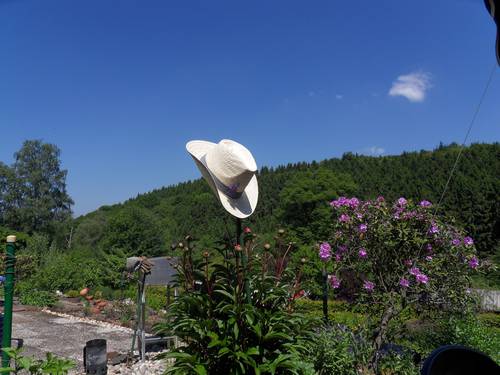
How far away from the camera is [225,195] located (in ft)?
10.1

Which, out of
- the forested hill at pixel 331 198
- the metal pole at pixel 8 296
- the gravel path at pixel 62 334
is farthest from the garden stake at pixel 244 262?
the forested hill at pixel 331 198

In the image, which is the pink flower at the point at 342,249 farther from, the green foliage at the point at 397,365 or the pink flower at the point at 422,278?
the green foliage at the point at 397,365

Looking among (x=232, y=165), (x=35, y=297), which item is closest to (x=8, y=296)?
(x=232, y=165)

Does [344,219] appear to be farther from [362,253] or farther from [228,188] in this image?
[228,188]

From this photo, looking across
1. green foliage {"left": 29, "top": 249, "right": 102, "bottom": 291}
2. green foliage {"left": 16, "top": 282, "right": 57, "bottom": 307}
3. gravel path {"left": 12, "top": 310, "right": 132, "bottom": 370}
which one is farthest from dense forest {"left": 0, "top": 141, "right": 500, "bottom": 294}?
gravel path {"left": 12, "top": 310, "right": 132, "bottom": 370}

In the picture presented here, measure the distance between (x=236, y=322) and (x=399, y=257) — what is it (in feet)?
7.33

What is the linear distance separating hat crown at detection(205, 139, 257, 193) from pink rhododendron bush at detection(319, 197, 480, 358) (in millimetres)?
1754

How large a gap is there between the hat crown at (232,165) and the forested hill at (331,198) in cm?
1375

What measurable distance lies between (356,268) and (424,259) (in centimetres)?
71

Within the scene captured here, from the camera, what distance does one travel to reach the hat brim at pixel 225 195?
3.03 meters

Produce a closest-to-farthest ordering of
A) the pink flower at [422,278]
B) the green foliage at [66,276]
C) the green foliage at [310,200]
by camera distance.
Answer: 1. the pink flower at [422,278]
2. the green foliage at [66,276]
3. the green foliage at [310,200]

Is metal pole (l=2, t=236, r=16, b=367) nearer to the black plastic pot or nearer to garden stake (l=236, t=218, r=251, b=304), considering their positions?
garden stake (l=236, t=218, r=251, b=304)

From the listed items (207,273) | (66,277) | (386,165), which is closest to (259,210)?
(386,165)

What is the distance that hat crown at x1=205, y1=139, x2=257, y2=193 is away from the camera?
9.82 feet
